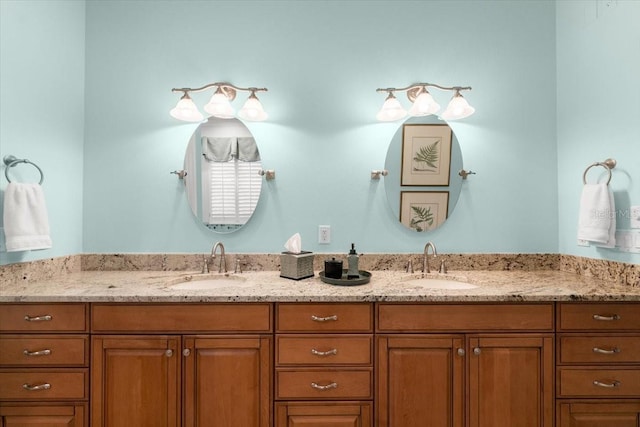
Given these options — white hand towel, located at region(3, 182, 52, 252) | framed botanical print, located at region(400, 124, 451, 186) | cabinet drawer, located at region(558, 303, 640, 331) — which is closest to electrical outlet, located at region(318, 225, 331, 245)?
framed botanical print, located at region(400, 124, 451, 186)

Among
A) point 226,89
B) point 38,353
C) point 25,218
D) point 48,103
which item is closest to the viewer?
point 38,353

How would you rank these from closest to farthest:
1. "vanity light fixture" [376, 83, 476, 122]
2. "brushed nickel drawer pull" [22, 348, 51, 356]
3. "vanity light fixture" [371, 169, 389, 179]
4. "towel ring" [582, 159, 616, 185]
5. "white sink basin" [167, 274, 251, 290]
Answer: "brushed nickel drawer pull" [22, 348, 51, 356] → "towel ring" [582, 159, 616, 185] → "white sink basin" [167, 274, 251, 290] → "vanity light fixture" [376, 83, 476, 122] → "vanity light fixture" [371, 169, 389, 179]

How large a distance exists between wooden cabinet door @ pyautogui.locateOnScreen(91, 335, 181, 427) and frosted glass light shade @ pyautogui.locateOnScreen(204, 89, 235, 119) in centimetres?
131

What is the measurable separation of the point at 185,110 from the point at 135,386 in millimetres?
1509

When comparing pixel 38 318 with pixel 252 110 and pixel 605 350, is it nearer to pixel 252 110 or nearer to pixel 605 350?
pixel 252 110

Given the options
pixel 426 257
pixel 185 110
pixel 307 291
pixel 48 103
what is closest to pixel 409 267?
pixel 426 257

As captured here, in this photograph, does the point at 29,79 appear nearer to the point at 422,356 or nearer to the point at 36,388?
the point at 36,388

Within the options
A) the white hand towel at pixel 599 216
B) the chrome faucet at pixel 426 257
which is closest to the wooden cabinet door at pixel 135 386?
the chrome faucet at pixel 426 257

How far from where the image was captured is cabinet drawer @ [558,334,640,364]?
1387mm

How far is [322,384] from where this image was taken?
1.38 metres

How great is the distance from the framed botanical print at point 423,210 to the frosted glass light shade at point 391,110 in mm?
490

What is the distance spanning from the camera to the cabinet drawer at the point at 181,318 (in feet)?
4.53

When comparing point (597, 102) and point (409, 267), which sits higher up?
point (597, 102)

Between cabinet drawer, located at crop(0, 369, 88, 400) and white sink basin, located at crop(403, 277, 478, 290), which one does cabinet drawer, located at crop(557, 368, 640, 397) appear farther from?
cabinet drawer, located at crop(0, 369, 88, 400)
